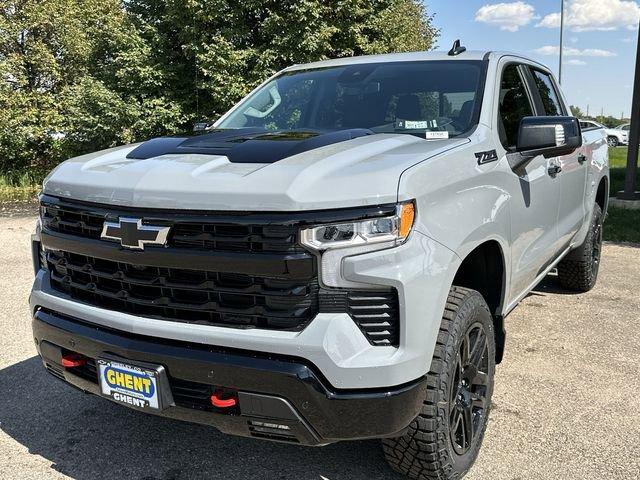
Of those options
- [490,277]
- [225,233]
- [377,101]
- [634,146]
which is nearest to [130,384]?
[225,233]

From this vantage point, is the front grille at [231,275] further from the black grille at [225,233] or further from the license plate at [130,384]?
the license plate at [130,384]

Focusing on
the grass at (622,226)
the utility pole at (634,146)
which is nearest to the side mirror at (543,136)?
the grass at (622,226)

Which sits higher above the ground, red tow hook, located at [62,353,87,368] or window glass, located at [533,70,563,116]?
window glass, located at [533,70,563,116]

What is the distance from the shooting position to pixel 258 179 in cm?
216

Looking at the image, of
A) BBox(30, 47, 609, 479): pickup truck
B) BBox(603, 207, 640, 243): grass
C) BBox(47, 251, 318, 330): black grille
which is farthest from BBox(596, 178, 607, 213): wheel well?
BBox(47, 251, 318, 330): black grille

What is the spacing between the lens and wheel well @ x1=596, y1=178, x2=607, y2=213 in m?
5.59

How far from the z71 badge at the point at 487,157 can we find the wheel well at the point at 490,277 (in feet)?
1.23

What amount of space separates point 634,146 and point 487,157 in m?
8.76

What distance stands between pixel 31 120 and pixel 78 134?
1226 millimetres

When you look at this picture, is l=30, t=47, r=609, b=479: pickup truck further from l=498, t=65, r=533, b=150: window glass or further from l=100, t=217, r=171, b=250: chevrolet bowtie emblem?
l=498, t=65, r=533, b=150: window glass

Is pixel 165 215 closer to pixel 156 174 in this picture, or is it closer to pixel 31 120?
pixel 156 174

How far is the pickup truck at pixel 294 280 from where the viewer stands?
208cm

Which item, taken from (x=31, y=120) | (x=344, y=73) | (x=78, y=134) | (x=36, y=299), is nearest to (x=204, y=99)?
(x=78, y=134)

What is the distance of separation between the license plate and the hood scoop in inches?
34.5
